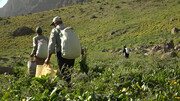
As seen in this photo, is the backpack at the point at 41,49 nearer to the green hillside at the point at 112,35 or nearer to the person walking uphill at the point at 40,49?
the person walking uphill at the point at 40,49

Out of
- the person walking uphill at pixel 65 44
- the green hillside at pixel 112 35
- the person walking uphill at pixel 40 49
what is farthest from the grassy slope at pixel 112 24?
the person walking uphill at pixel 65 44

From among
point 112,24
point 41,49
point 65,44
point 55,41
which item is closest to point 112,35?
point 112,24

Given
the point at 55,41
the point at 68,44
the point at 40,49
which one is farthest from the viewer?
the point at 40,49

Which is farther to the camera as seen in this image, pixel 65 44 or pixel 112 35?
pixel 112 35

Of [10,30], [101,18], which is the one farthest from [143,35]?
[10,30]

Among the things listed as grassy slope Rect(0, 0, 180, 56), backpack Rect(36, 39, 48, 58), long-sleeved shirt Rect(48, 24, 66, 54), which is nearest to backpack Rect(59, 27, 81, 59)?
long-sleeved shirt Rect(48, 24, 66, 54)

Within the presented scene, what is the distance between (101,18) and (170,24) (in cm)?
2102

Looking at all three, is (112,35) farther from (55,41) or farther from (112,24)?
(55,41)

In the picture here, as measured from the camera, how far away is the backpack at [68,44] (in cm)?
427

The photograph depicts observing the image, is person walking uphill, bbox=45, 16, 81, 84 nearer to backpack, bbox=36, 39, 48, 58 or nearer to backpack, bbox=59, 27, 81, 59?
backpack, bbox=59, 27, 81, 59

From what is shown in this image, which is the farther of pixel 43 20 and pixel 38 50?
pixel 43 20

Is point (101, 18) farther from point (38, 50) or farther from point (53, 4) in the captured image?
point (53, 4)

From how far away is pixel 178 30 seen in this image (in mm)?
25438

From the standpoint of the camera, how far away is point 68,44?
426 centimetres
